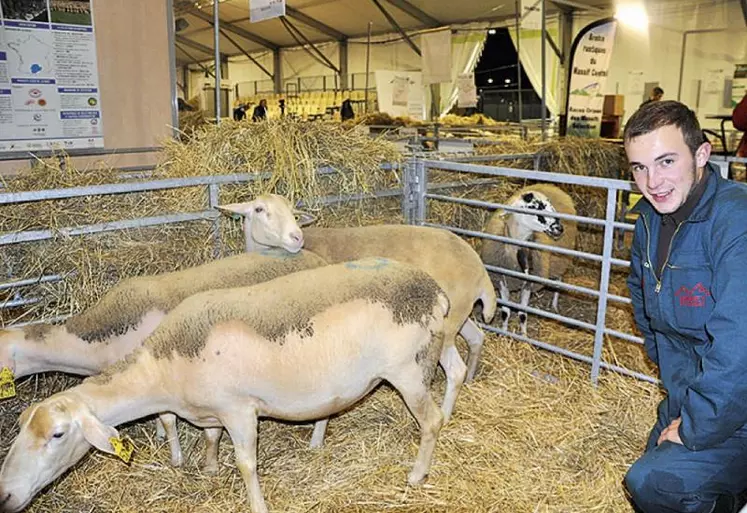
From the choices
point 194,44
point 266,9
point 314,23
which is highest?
point 314,23

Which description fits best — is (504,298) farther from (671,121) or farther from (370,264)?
(671,121)

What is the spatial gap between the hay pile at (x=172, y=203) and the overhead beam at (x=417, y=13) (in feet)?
38.5

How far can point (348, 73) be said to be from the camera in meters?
19.9

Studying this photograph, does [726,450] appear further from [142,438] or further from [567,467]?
[142,438]

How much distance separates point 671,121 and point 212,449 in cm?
257

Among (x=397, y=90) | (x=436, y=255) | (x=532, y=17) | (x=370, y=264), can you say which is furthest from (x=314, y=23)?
(x=370, y=264)

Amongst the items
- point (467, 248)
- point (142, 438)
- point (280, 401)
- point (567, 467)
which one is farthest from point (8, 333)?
point (567, 467)

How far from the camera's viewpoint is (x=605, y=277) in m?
3.77

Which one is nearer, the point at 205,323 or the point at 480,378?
the point at 205,323

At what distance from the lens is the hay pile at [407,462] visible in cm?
286

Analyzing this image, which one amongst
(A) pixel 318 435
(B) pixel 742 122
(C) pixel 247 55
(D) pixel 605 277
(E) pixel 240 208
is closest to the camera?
(A) pixel 318 435

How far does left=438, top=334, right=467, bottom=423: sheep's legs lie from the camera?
3504mm

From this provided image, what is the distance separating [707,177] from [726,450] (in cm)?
96

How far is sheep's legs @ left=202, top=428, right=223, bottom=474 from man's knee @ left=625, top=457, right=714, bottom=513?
76.9 inches
